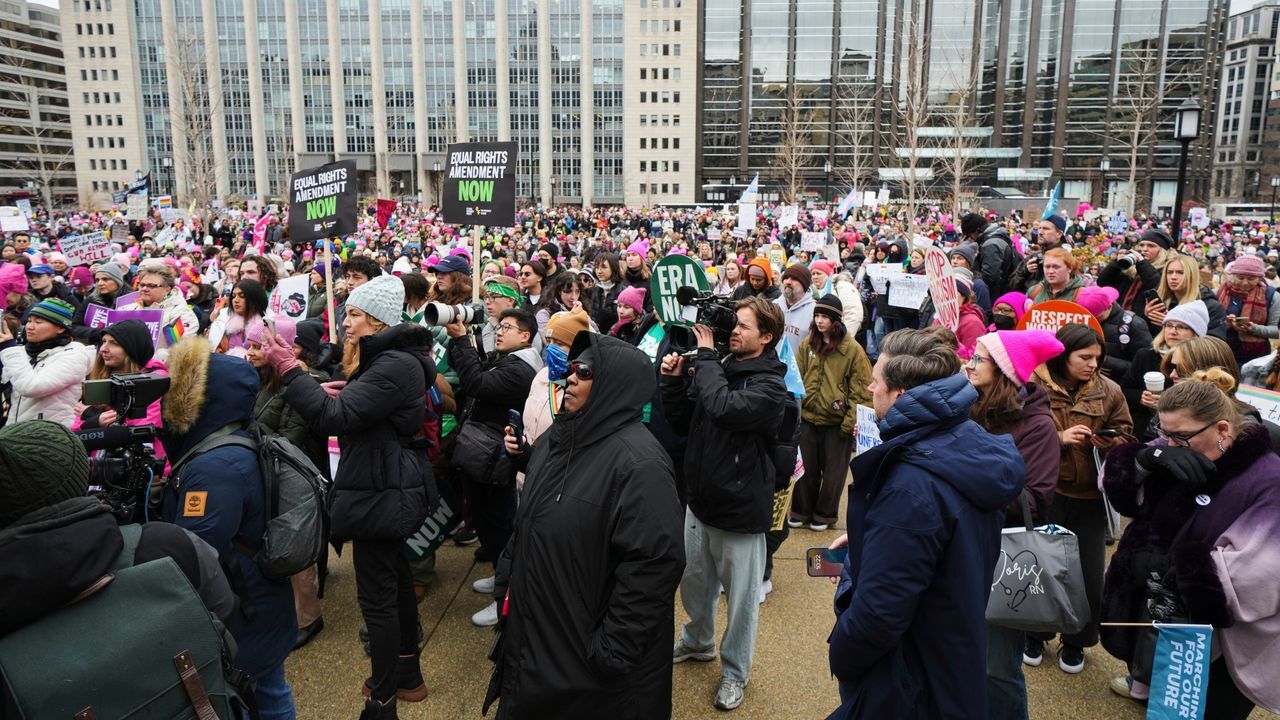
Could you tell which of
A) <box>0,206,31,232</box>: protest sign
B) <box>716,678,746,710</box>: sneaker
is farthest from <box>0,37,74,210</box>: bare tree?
<box>716,678,746,710</box>: sneaker

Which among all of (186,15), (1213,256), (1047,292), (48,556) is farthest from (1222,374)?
(186,15)

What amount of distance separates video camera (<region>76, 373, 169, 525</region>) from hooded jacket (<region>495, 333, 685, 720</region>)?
4.41 feet

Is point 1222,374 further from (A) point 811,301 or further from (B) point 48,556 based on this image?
(B) point 48,556

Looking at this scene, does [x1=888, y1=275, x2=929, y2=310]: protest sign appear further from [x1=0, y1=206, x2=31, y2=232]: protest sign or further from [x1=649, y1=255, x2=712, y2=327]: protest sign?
[x1=0, y1=206, x2=31, y2=232]: protest sign

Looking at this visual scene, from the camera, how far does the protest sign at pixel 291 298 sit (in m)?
7.62

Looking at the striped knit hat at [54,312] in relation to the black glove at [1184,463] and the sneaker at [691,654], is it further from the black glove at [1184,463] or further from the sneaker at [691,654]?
the black glove at [1184,463]

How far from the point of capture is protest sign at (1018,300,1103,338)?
484 centimetres

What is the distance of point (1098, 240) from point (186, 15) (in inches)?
4096

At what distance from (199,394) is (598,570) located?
177 cm

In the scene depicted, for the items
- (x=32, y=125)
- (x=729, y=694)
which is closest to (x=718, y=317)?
(x=729, y=694)

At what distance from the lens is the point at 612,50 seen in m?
88.0

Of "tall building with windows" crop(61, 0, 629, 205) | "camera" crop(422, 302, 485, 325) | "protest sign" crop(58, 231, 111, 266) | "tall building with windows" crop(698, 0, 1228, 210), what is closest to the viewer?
"camera" crop(422, 302, 485, 325)

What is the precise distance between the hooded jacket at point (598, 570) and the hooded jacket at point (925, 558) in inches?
26.3

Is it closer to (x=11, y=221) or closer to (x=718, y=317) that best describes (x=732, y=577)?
(x=718, y=317)
